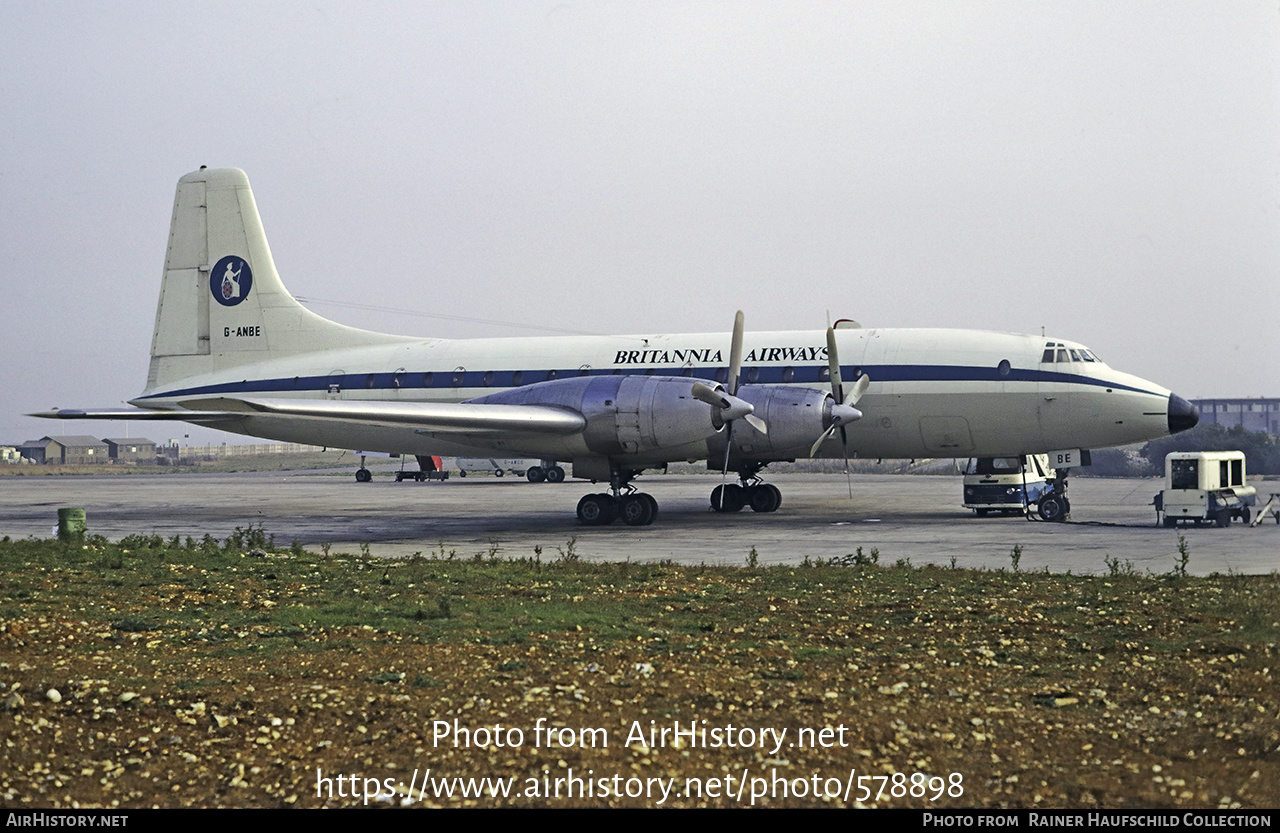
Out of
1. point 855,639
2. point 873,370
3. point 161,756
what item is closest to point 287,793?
point 161,756

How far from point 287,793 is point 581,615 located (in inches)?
224

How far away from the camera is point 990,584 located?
13.6 metres

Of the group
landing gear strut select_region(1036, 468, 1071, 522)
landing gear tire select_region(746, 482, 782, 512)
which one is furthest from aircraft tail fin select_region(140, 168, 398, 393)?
landing gear strut select_region(1036, 468, 1071, 522)

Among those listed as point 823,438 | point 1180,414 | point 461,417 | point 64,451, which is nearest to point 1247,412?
point 1180,414

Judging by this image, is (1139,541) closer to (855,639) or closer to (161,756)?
(855,639)

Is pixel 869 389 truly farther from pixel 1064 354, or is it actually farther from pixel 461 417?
pixel 461 417

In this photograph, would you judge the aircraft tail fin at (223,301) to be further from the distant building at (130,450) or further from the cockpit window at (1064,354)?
the distant building at (130,450)

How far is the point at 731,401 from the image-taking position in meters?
22.9

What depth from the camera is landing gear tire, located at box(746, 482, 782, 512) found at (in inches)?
1121

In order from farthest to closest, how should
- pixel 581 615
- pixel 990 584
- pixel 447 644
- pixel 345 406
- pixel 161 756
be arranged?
1. pixel 345 406
2. pixel 990 584
3. pixel 581 615
4. pixel 447 644
5. pixel 161 756

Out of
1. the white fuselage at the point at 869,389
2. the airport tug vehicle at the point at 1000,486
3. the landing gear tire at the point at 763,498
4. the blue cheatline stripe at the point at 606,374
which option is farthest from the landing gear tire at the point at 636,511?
the airport tug vehicle at the point at 1000,486

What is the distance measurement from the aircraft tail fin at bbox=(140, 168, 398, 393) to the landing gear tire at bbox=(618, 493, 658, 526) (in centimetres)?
1065

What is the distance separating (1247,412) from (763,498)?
4613cm

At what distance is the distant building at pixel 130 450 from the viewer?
14986cm
